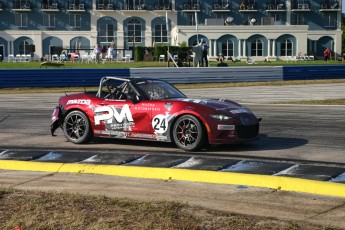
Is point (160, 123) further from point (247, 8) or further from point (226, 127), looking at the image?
point (247, 8)

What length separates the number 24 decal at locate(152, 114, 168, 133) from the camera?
1010cm

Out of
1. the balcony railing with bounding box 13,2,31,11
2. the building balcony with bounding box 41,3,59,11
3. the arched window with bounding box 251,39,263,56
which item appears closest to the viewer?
the arched window with bounding box 251,39,263,56

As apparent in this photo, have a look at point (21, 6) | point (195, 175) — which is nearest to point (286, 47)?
point (21, 6)

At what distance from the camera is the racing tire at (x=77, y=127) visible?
36.0 ft

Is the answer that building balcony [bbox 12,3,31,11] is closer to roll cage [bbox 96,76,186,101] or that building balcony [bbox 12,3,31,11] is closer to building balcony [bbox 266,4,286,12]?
building balcony [bbox 266,4,286,12]

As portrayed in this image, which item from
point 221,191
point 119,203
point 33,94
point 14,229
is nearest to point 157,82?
point 221,191

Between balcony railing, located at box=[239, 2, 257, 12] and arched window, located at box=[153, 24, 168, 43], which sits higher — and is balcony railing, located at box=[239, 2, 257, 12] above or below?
above

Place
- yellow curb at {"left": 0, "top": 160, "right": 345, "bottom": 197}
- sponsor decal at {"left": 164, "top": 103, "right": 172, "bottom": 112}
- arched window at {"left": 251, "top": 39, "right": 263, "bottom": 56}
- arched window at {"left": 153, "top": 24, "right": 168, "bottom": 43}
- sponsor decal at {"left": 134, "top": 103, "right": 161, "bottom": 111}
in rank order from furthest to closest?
arched window at {"left": 153, "top": 24, "right": 168, "bottom": 43}, arched window at {"left": 251, "top": 39, "right": 263, "bottom": 56}, sponsor decal at {"left": 134, "top": 103, "right": 161, "bottom": 111}, sponsor decal at {"left": 164, "top": 103, "right": 172, "bottom": 112}, yellow curb at {"left": 0, "top": 160, "right": 345, "bottom": 197}

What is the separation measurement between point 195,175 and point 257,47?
230 feet

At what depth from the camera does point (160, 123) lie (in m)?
10.2

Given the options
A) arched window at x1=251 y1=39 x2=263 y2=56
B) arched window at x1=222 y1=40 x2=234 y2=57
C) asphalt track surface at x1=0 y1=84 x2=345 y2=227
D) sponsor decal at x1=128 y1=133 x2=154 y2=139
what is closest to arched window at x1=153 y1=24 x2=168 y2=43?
arched window at x1=222 y1=40 x2=234 y2=57

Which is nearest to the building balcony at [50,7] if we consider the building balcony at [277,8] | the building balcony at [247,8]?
the building balcony at [247,8]

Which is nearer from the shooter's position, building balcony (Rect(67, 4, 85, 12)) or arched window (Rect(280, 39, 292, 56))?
arched window (Rect(280, 39, 292, 56))

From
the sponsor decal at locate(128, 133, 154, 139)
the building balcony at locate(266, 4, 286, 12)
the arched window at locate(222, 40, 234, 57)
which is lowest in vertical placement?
the sponsor decal at locate(128, 133, 154, 139)
